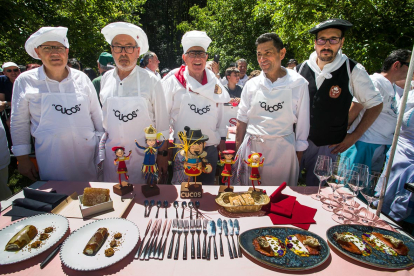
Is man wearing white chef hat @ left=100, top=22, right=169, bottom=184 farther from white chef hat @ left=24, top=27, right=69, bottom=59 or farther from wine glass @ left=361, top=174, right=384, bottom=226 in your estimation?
wine glass @ left=361, top=174, right=384, bottom=226

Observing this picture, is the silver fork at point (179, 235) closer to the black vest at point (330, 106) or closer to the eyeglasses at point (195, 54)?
the eyeglasses at point (195, 54)

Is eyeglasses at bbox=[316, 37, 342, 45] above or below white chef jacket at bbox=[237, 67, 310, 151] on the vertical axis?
above

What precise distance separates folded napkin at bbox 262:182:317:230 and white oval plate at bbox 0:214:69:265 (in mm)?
1402

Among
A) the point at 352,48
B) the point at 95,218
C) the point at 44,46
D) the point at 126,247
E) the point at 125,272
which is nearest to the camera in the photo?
the point at 125,272

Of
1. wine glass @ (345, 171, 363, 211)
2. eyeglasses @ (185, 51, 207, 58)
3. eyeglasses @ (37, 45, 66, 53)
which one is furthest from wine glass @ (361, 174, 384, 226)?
eyeglasses @ (37, 45, 66, 53)

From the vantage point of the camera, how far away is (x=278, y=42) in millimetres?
2383

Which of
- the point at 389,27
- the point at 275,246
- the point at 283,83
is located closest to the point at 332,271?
the point at 275,246

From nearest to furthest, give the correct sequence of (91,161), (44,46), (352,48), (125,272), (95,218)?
(125,272)
(95,218)
(44,46)
(91,161)
(352,48)

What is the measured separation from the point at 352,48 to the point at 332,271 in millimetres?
5176

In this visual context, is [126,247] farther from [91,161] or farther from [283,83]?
[283,83]

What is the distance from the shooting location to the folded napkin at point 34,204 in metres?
1.66

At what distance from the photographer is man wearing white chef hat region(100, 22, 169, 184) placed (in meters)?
2.30

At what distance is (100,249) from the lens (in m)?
1.36

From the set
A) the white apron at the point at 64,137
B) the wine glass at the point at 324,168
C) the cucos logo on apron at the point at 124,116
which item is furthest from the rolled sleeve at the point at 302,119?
the white apron at the point at 64,137
